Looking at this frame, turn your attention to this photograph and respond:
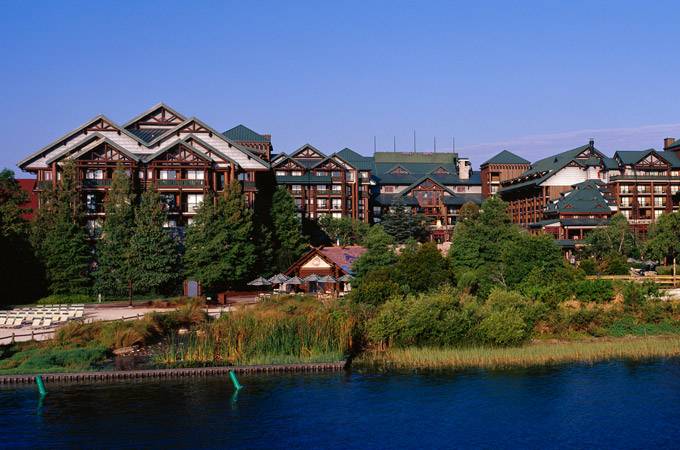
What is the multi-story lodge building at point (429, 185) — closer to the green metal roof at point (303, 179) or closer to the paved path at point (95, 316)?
the green metal roof at point (303, 179)

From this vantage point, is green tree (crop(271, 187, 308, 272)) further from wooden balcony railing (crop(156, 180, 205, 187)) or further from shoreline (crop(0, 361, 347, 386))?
shoreline (crop(0, 361, 347, 386))

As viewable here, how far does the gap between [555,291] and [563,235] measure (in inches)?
1779

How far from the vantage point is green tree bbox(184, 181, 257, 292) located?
53.2 metres

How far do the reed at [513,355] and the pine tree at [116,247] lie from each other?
972 inches

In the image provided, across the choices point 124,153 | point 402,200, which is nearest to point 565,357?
point 124,153

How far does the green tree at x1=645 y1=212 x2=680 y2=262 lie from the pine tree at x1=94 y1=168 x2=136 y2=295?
43798 millimetres

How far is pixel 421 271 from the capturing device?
4328cm

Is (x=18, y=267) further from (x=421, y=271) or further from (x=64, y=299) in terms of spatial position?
(x=421, y=271)

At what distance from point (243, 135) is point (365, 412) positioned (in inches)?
2789

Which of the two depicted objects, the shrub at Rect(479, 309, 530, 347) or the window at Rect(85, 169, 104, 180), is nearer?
the shrub at Rect(479, 309, 530, 347)

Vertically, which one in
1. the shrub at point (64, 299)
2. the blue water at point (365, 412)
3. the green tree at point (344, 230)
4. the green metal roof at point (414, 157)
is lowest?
the blue water at point (365, 412)

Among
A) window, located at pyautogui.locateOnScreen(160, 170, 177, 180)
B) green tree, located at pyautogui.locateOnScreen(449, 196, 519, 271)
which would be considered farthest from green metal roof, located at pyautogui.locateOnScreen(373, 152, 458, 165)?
green tree, located at pyautogui.locateOnScreen(449, 196, 519, 271)

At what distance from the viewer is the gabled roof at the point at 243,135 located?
9219cm

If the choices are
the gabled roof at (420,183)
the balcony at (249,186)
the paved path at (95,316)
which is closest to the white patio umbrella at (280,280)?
the paved path at (95,316)
